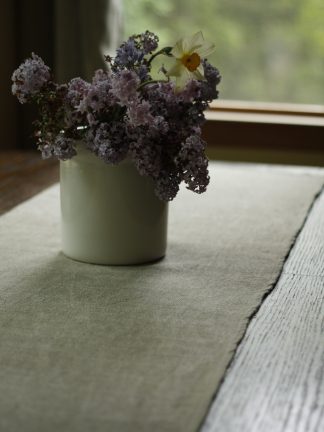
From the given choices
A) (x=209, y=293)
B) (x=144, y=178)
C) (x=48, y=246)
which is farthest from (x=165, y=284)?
(x=48, y=246)

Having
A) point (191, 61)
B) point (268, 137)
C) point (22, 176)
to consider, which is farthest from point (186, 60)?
point (268, 137)

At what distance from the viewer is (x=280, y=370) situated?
1.05m

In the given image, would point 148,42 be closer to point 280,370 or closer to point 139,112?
point 139,112

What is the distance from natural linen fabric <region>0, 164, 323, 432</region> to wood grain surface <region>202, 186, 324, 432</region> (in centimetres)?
2

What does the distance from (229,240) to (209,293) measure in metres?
0.36

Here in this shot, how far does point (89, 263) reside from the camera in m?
1.51

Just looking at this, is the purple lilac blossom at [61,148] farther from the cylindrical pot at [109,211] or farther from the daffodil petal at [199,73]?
the daffodil petal at [199,73]

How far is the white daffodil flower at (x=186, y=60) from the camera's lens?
136cm

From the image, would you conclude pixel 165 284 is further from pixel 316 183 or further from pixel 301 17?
pixel 301 17

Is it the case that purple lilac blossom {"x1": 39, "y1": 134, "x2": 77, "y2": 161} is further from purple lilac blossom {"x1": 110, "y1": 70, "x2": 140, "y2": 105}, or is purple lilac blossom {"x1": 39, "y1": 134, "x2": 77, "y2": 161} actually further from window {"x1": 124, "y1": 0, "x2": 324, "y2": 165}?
window {"x1": 124, "y1": 0, "x2": 324, "y2": 165}

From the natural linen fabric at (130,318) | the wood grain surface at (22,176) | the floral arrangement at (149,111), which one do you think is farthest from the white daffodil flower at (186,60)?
the wood grain surface at (22,176)

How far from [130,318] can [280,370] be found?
276 millimetres

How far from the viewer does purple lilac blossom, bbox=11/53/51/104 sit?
1.39 m

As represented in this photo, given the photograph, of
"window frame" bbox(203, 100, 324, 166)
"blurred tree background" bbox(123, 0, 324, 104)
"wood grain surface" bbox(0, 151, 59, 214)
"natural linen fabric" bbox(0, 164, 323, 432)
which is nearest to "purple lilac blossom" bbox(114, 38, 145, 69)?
"natural linen fabric" bbox(0, 164, 323, 432)
